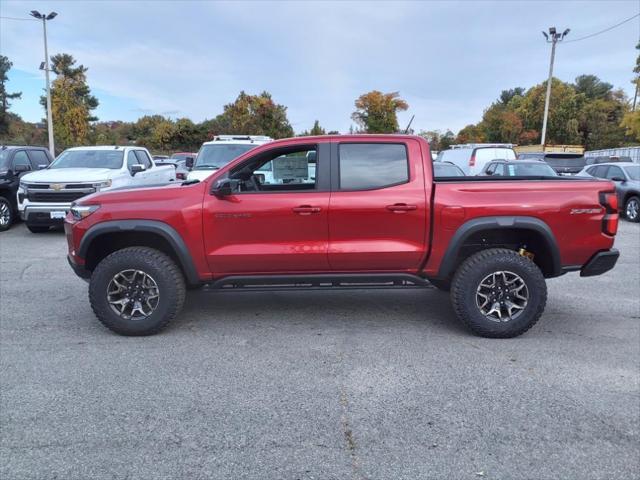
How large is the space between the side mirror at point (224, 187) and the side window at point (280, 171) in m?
0.20

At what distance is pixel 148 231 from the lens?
15.1 ft

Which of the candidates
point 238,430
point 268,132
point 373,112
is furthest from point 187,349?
point 373,112

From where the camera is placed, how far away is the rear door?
4.58 metres

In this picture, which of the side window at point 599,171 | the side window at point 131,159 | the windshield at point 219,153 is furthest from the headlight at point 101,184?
the side window at point 599,171

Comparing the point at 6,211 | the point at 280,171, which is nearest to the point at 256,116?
the point at 6,211

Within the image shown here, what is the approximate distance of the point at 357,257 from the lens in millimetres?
4656

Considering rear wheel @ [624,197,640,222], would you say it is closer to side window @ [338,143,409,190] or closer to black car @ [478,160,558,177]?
black car @ [478,160,558,177]

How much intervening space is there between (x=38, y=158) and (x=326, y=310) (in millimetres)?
10468

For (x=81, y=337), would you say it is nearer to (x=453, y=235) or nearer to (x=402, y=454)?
(x=402, y=454)

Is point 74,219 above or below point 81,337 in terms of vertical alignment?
above

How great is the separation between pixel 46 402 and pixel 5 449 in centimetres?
56

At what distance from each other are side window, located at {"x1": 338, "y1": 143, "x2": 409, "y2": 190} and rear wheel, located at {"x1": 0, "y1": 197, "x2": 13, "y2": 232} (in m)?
9.60

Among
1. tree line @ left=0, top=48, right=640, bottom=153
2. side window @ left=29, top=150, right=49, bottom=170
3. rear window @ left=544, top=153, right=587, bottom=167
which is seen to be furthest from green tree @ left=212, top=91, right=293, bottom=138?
side window @ left=29, top=150, right=49, bottom=170

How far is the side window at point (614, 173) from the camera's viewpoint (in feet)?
44.1
